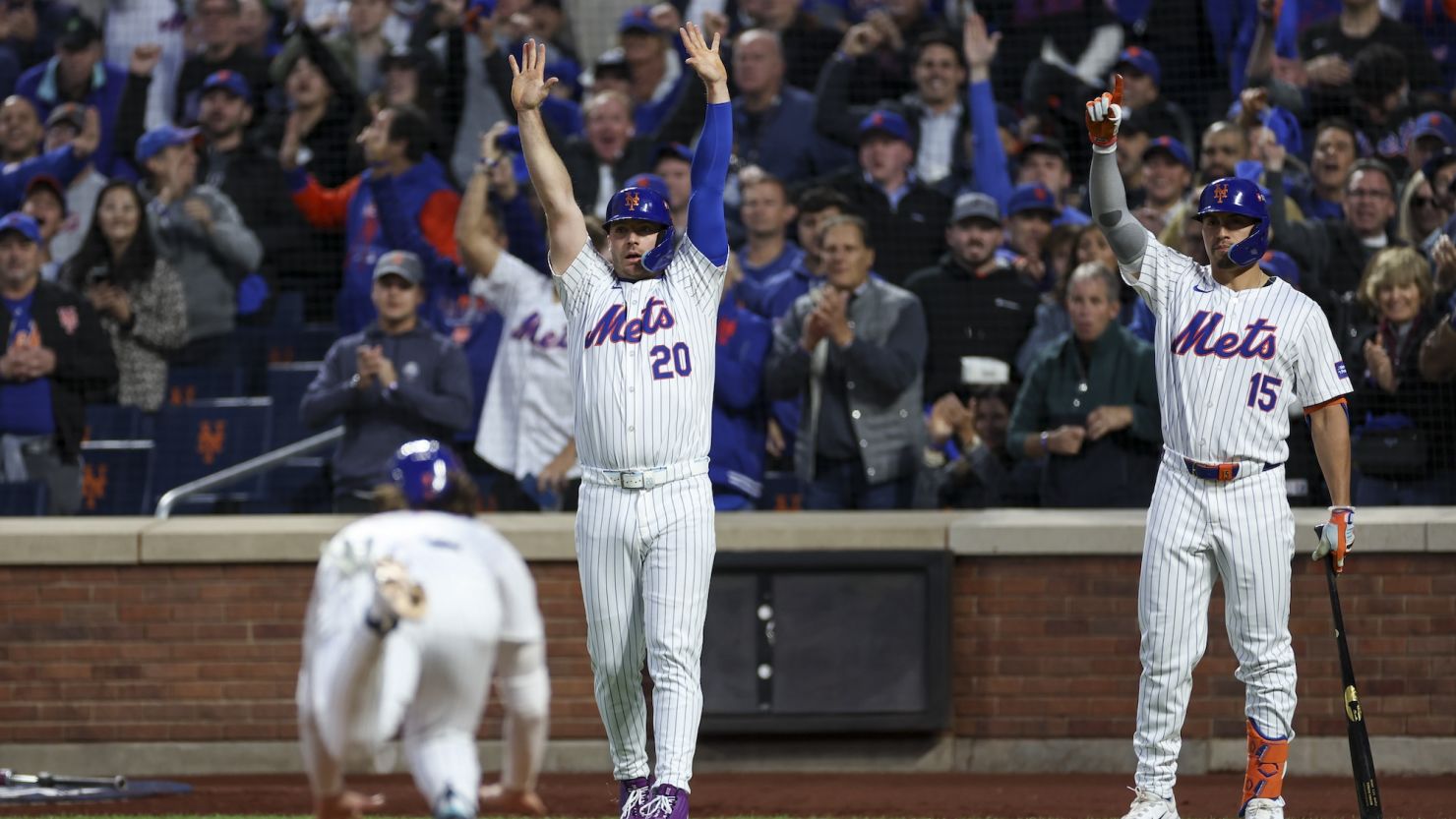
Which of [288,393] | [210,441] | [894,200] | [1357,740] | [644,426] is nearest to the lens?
[644,426]

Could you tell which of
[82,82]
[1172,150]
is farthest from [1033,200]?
[82,82]

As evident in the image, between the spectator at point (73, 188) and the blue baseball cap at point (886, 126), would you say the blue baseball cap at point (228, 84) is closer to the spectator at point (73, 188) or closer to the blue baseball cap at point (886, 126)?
the spectator at point (73, 188)

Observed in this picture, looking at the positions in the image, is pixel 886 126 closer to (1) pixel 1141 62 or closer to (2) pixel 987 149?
(2) pixel 987 149

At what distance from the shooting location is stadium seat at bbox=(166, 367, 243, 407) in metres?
9.56

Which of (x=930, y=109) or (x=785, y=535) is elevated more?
(x=930, y=109)

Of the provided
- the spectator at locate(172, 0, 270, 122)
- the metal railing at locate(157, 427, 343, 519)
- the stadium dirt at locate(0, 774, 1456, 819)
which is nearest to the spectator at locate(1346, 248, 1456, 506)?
the stadium dirt at locate(0, 774, 1456, 819)

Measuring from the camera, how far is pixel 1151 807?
566cm

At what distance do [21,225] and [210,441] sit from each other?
1.37m

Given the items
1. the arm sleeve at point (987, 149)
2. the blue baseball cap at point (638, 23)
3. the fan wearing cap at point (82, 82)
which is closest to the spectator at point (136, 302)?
the fan wearing cap at point (82, 82)

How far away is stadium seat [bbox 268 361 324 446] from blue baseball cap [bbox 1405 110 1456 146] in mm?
5321

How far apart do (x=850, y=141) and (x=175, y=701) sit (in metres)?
4.24

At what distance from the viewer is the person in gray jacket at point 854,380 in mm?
8148

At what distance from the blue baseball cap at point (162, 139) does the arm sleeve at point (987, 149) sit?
4.08m

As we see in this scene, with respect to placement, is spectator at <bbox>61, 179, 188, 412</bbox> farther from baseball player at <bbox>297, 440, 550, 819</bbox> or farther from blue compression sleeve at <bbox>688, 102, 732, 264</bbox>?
baseball player at <bbox>297, 440, 550, 819</bbox>
